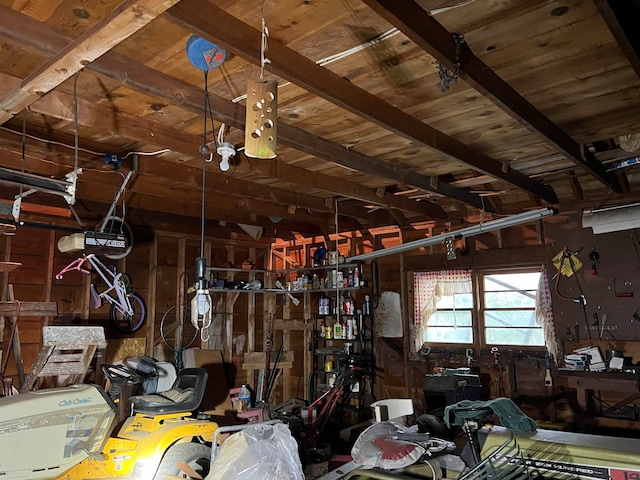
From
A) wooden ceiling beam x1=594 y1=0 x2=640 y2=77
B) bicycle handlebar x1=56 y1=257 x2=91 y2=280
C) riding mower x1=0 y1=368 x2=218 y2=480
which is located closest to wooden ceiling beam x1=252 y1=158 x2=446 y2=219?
riding mower x1=0 y1=368 x2=218 y2=480

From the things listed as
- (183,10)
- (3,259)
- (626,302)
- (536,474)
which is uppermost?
(183,10)

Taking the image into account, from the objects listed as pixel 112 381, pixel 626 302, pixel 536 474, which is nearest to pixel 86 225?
pixel 112 381

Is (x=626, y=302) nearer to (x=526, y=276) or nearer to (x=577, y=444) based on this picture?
(x=526, y=276)

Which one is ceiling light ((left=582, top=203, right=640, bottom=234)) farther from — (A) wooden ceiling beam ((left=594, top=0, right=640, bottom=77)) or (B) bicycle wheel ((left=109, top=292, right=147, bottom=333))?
(B) bicycle wheel ((left=109, top=292, right=147, bottom=333))

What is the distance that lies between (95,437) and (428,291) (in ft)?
12.6

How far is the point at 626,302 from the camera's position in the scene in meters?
4.43

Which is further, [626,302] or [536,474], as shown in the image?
[626,302]

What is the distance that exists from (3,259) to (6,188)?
2.35 ft

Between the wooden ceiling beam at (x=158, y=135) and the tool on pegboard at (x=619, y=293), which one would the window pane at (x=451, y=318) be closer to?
the tool on pegboard at (x=619, y=293)

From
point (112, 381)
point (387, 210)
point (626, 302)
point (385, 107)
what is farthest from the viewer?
point (387, 210)

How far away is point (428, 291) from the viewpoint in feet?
18.7

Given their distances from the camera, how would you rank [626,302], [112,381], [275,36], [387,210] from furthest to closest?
[387,210], [626,302], [112,381], [275,36]

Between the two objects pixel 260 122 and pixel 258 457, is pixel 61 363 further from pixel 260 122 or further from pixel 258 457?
pixel 260 122

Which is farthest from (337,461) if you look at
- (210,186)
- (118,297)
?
(118,297)
